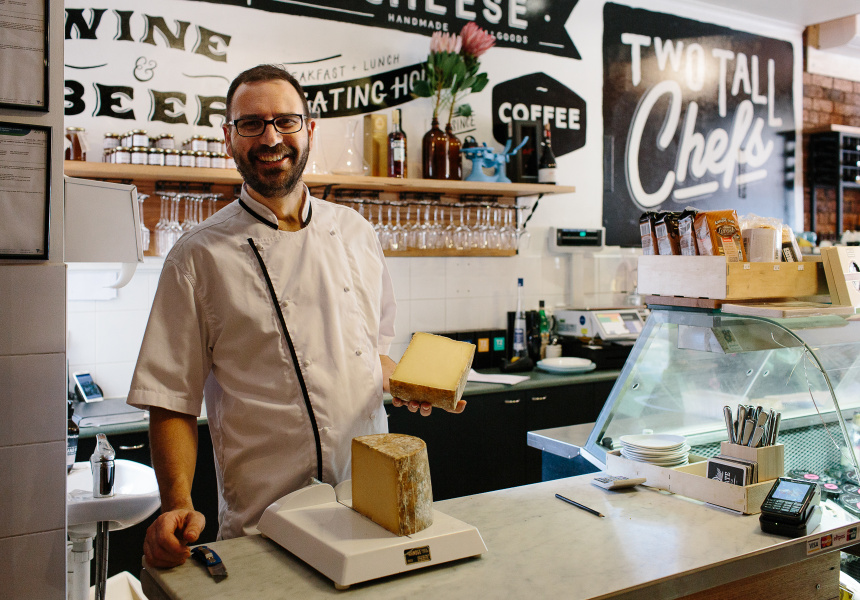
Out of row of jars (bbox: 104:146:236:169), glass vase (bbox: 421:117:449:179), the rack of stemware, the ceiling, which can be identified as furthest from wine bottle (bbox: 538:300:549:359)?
the ceiling

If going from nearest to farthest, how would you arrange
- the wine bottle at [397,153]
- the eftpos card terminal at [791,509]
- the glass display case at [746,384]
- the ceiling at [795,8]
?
the eftpos card terminal at [791,509], the glass display case at [746,384], the wine bottle at [397,153], the ceiling at [795,8]

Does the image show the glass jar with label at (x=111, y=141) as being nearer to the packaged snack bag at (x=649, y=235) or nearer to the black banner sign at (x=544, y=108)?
the black banner sign at (x=544, y=108)

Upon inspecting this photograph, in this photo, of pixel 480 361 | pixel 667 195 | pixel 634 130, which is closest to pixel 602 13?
pixel 634 130

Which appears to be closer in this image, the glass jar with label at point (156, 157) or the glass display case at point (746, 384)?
the glass display case at point (746, 384)

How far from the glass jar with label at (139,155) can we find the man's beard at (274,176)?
72.5 inches

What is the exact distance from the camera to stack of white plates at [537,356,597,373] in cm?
439

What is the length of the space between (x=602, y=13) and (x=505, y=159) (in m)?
1.54

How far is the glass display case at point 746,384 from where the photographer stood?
192cm

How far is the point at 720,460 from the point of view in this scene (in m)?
1.83

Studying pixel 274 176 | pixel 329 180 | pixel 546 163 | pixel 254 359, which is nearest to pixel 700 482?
pixel 254 359

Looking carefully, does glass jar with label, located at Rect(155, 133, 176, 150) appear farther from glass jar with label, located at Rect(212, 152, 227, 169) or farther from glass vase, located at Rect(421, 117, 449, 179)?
glass vase, located at Rect(421, 117, 449, 179)

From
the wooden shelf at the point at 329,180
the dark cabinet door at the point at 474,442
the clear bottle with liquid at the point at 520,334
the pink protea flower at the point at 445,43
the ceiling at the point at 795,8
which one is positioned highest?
the ceiling at the point at 795,8

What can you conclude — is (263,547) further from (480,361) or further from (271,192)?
(480,361)

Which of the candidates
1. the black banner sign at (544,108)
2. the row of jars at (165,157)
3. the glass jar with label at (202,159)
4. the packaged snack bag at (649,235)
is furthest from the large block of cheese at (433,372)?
the black banner sign at (544,108)
